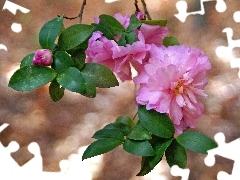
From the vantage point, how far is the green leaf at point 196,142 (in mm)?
564

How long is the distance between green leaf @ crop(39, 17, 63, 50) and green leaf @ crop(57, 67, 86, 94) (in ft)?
0.17

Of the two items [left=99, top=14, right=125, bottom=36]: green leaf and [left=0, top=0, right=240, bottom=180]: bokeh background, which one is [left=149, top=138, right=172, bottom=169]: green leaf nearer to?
[left=99, top=14, right=125, bottom=36]: green leaf

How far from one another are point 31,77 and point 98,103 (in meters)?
0.55

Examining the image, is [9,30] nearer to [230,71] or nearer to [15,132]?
[15,132]

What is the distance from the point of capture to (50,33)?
1.90 feet

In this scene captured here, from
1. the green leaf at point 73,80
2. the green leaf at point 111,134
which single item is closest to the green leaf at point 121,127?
the green leaf at point 111,134

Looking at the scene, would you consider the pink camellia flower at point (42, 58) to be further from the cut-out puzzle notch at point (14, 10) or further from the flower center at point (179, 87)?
the cut-out puzzle notch at point (14, 10)

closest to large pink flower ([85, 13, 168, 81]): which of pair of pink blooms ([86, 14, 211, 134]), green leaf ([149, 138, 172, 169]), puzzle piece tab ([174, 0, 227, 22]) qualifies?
pair of pink blooms ([86, 14, 211, 134])

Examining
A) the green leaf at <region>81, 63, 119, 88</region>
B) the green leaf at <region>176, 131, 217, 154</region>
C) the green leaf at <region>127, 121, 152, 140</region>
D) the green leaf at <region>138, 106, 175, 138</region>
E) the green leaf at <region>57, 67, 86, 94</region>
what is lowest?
the green leaf at <region>176, 131, 217, 154</region>

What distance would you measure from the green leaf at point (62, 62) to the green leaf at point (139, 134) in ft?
0.40

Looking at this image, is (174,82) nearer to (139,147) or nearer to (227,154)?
(139,147)

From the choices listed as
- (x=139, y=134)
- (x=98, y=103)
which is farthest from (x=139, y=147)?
(x=98, y=103)

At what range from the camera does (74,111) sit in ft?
3.59

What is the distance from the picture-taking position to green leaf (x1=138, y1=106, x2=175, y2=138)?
0.57m
